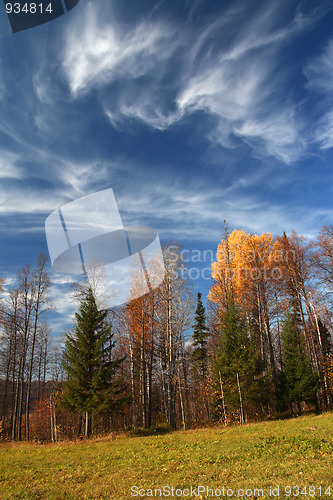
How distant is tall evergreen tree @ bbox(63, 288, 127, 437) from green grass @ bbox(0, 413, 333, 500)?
464 centimetres

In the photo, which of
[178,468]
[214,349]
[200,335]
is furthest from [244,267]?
[178,468]

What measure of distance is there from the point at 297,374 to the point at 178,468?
15447 millimetres

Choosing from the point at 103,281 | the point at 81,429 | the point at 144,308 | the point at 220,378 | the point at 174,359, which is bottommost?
the point at 81,429

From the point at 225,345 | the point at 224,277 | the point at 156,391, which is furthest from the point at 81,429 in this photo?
the point at 224,277

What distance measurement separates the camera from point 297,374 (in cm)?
2030

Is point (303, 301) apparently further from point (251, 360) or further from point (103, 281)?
point (103, 281)

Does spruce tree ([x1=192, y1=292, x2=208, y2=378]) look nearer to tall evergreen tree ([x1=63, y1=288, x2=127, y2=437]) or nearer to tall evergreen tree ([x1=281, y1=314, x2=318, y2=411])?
tall evergreen tree ([x1=281, y1=314, x2=318, y2=411])

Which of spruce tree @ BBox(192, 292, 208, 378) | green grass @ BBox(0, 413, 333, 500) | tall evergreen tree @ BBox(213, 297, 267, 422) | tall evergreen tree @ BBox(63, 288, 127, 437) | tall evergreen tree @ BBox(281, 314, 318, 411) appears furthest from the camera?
spruce tree @ BBox(192, 292, 208, 378)

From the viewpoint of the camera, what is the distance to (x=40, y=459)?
10.8 meters

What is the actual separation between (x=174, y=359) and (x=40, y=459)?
8.36 m

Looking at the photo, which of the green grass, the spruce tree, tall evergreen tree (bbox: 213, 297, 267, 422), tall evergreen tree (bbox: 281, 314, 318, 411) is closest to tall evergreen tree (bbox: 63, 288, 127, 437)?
the green grass

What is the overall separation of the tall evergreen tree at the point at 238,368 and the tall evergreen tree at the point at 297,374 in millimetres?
2811

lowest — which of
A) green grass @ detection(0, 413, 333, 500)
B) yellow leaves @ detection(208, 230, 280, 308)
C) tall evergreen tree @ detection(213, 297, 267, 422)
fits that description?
green grass @ detection(0, 413, 333, 500)

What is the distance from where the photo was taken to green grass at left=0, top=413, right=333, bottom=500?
243 inches
